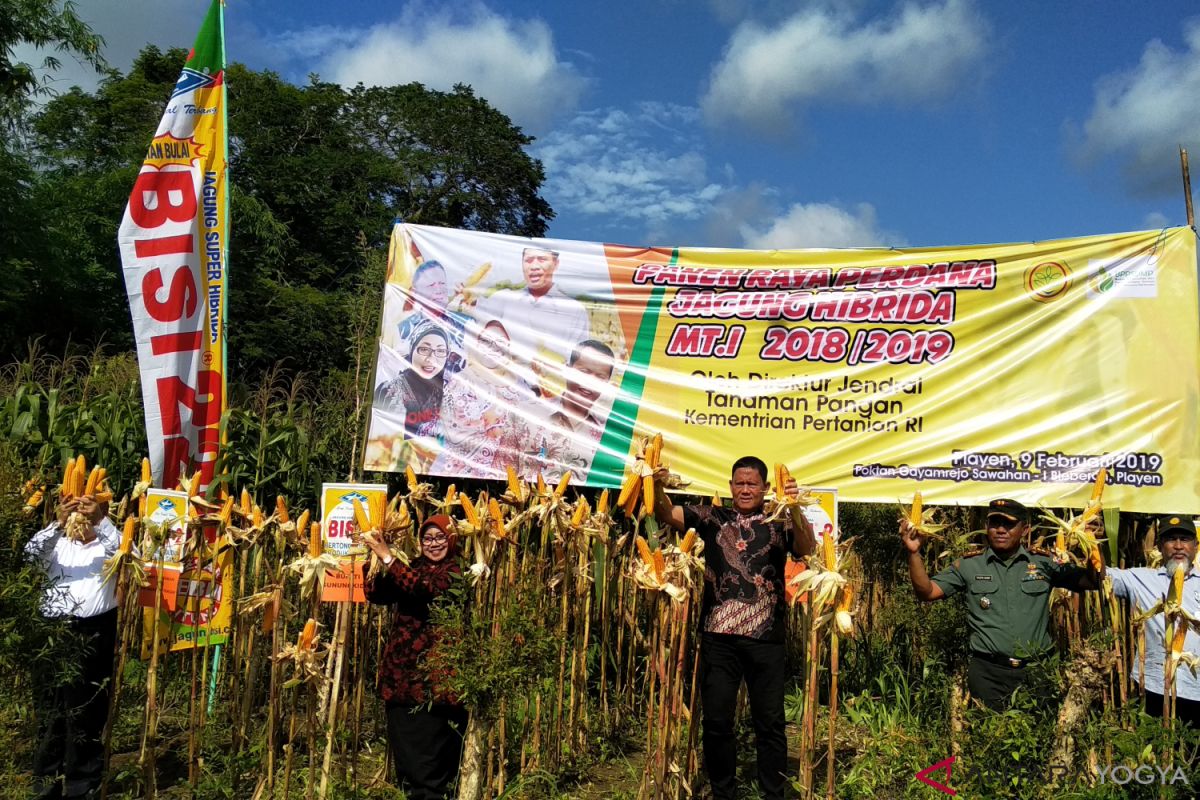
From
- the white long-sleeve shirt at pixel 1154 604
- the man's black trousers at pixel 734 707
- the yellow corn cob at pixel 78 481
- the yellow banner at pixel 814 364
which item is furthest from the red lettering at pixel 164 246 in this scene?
the white long-sleeve shirt at pixel 1154 604

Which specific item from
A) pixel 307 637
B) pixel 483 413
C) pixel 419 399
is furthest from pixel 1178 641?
pixel 419 399

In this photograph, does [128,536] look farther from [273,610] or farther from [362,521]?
[362,521]

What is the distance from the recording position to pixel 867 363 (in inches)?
205

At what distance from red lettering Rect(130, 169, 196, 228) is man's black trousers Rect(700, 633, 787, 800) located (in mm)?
4293

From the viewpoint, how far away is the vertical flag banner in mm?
5391

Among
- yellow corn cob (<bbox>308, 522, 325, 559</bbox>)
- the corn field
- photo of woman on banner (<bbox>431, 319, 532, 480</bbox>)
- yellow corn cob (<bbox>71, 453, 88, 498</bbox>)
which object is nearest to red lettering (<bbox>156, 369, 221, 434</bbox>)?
the corn field

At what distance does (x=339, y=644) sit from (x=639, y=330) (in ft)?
9.52

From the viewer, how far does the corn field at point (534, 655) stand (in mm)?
2932

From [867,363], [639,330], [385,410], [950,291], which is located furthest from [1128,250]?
[385,410]

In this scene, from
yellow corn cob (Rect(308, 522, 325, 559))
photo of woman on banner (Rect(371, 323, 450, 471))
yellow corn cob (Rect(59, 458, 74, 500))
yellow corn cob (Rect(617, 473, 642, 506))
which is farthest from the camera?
photo of woman on banner (Rect(371, 323, 450, 471))

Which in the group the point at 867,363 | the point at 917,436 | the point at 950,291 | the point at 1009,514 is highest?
the point at 950,291

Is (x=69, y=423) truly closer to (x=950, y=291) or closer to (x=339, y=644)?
(x=339, y=644)

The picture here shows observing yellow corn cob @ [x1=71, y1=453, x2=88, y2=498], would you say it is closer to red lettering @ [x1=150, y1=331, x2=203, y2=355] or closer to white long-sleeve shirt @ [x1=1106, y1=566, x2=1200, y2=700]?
red lettering @ [x1=150, y1=331, x2=203, y2=355]

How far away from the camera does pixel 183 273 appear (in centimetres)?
550
